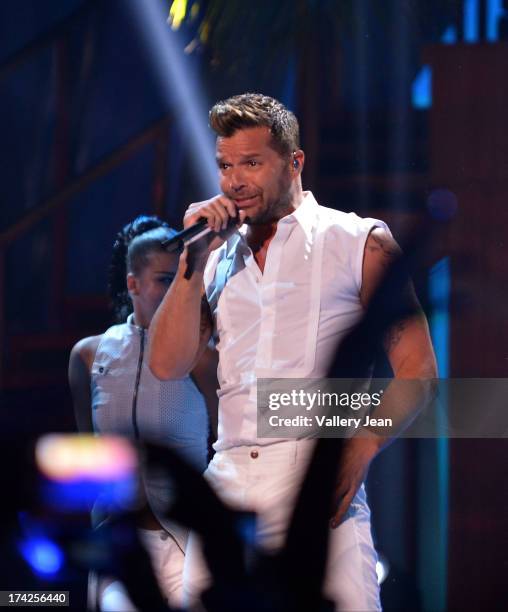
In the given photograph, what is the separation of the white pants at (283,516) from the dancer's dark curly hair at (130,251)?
27.4 inches

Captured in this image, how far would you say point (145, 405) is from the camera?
204 centimetres

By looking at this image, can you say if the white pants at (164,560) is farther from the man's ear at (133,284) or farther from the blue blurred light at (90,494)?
the man's ear at (133,284)

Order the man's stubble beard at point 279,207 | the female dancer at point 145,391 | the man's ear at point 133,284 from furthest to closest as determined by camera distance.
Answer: the man's ear at point 133,284, the female dancer at point 145,391, the man's stubble beard at point 279,207

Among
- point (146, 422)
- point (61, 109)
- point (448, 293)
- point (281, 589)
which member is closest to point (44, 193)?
point (61, 109)

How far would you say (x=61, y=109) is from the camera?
2.88m

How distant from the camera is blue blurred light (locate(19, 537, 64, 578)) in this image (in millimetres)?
1955

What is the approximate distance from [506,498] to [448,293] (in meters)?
0.48

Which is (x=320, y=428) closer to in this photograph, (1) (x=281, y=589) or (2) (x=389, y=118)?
(1) (x=281, y=589)

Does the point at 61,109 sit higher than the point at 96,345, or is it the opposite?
the point at 61,109

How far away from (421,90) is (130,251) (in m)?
0.95

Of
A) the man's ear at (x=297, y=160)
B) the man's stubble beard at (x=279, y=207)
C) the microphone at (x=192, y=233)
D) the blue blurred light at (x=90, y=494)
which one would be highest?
the man's ear at (x=297, y=160)

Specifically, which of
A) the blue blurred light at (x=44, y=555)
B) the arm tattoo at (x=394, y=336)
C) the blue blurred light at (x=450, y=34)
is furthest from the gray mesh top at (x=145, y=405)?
the blue blurred light at (x=450, y=34)

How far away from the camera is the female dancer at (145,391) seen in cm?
197

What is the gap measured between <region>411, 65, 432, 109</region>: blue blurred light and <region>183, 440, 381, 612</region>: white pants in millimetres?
1286
